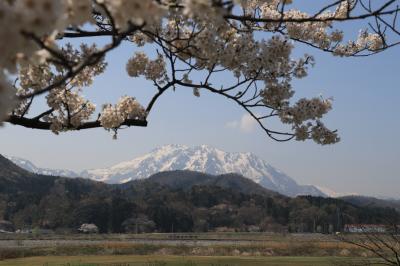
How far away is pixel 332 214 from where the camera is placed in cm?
16650

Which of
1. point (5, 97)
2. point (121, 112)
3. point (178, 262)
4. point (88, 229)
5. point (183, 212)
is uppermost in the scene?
point (183, 212)

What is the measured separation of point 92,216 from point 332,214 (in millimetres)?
74211

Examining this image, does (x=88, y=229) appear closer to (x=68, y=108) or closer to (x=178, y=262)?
(x=178, y=262)

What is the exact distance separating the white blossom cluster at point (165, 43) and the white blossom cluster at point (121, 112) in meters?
0.02

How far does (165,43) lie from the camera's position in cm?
745

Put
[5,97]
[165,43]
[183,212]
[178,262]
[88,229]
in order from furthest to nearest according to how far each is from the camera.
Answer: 1. [183,212]
2. [88,229]
3. [178,262]
4. [165,43]
5. [5,97]

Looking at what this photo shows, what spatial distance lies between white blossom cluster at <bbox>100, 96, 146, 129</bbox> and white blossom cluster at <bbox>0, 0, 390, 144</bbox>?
17mm

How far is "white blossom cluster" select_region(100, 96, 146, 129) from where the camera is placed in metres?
8.92

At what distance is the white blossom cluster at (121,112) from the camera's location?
29.3ft

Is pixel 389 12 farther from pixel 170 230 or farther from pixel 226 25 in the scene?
pixel 170 230

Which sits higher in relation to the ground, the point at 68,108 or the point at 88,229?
the point at 68,108

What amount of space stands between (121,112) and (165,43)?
2.07 meters

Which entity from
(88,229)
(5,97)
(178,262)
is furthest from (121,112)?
(88,229)

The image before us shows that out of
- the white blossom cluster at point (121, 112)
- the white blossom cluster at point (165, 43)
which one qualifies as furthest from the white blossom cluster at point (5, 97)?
the white blossom cluster at point (121, 112)
